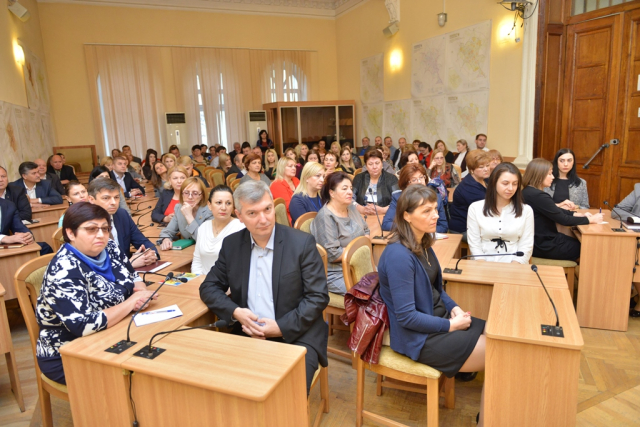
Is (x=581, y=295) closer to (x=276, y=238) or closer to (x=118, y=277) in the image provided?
(x=276, y=238)

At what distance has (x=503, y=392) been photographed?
2.06 m

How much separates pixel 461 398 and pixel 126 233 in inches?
106

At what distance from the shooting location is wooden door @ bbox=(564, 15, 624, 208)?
6387 mm

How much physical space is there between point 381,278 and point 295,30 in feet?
42.5

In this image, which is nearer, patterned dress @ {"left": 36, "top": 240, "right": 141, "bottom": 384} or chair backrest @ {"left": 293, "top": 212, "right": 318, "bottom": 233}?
patterned dress @ {"left": 36, "top": 240, "right": 141, "bottom": 384}

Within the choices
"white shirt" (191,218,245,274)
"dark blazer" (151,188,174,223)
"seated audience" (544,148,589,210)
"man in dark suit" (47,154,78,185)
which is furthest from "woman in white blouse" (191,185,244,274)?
"man in dark suit" (47,154,78,185)

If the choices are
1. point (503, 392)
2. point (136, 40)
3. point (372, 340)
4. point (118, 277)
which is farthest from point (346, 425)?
point (136, 40)

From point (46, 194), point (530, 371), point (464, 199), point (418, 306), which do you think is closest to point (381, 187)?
point (464, 199)

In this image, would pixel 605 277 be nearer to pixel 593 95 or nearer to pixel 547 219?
pixel 547 219

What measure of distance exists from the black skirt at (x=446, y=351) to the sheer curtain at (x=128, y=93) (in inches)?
470

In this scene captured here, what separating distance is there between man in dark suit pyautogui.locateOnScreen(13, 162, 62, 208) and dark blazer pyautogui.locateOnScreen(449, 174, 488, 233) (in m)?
5.27

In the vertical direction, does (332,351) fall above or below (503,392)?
below

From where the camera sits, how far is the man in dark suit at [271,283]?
220 centimetres

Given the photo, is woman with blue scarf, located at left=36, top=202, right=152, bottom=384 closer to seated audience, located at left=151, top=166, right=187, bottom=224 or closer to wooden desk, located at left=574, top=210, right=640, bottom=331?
seated audience, located at left=151, top=166, right=187, bottom=224
